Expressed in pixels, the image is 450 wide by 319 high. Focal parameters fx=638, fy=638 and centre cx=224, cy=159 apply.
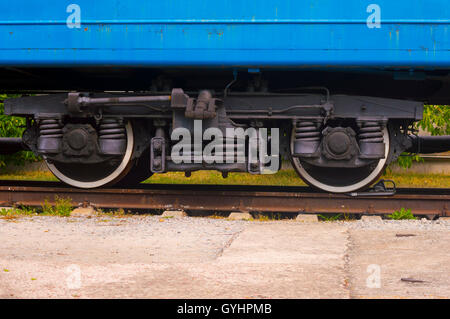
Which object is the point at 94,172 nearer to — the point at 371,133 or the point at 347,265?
the point at 371,133

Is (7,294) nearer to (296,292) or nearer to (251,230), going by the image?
(296,292)

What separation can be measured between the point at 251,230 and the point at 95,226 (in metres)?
1.69

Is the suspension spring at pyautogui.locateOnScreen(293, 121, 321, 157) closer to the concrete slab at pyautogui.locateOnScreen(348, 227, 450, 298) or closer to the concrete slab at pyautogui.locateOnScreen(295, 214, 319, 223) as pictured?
the concrete slab at pyautogui.locateOnScreen(295, 214, 319, 223)

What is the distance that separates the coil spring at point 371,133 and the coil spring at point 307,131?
51 cm

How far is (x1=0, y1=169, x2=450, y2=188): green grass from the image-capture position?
12.0 m

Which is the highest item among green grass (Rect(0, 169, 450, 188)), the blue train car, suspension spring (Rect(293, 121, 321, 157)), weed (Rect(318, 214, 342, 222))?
the blue train car

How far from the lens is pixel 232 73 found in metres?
7.75

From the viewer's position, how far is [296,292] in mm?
4066

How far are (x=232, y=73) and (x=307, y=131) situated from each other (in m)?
1.17
